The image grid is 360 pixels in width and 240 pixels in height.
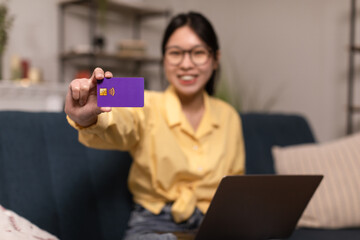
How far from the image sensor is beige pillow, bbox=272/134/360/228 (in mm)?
1497

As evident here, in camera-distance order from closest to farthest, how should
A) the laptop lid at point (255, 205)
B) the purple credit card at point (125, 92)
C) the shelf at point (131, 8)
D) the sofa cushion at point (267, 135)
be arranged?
the purple credit card at point (125, 92) < the laptop lid at point (255, 205) < the sofa cushion at point (267, 135) < the shelf at point (131, 8)

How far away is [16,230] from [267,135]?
122 centimetres

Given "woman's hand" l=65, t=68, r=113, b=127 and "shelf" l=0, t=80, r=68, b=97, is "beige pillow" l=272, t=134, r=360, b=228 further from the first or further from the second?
"shelf" l=0, t=80, r=68, b=97

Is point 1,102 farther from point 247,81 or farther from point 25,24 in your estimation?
point 247,81

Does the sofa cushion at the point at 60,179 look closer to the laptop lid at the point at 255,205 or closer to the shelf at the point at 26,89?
the laptop lid at the point at 255,205

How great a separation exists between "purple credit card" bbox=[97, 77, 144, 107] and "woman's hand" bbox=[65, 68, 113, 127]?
0.05 metres

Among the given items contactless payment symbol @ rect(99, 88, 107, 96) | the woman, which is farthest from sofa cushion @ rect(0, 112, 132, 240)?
contactless payment symbol @ rect(99, 88, 107, 96)

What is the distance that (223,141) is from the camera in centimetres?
138

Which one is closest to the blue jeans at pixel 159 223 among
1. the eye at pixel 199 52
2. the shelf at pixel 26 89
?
the eye at pixel 199 52

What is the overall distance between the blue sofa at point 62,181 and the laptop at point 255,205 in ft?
0.91

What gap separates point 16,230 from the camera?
2.92 feet

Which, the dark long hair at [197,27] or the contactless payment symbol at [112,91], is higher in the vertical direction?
the dark long hair at [197,27]

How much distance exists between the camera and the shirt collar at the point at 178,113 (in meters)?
1.30

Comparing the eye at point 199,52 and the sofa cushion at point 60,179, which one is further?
the eye at point 199,52
